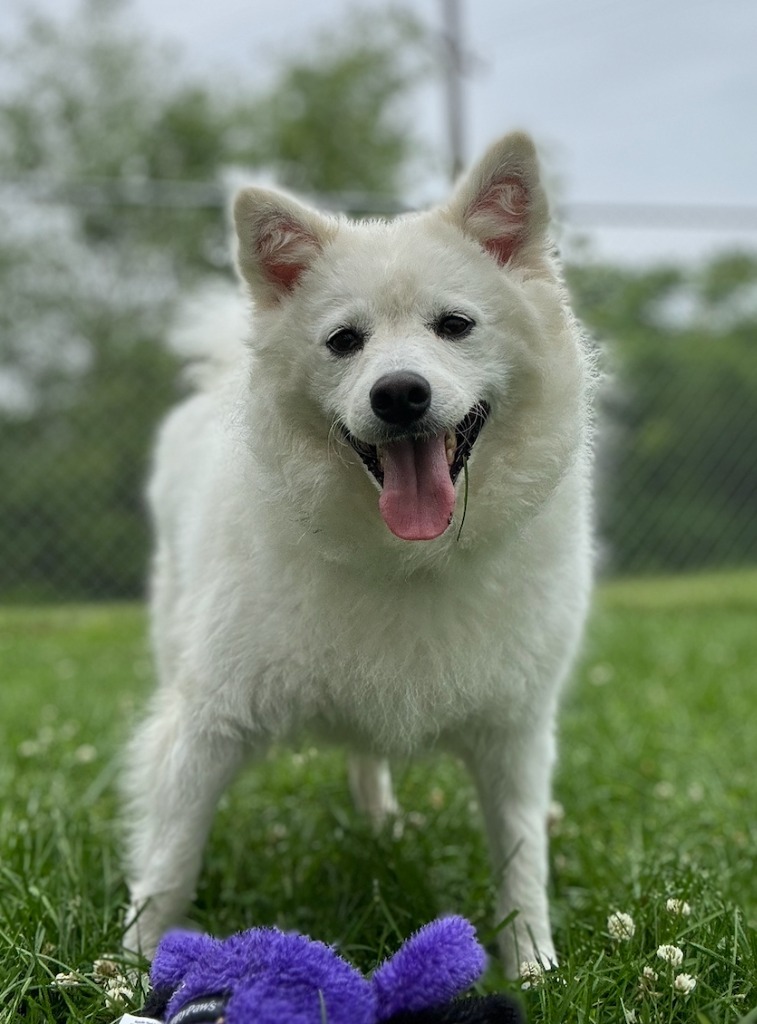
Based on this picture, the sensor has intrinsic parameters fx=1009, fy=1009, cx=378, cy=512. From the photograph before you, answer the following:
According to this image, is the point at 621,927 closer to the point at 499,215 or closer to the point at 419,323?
the point at 419,323

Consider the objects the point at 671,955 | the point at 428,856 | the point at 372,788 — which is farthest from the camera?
the point at 372,788

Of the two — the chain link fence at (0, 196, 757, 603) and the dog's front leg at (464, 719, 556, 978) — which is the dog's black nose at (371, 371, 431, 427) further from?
the chain link fence at (0, 196, 757, 603)

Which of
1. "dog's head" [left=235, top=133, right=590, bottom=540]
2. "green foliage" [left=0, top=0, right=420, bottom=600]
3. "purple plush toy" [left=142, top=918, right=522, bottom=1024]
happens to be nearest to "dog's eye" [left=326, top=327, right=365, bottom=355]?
"dog's head" [left=235, top=133, right=590, bottom=540]

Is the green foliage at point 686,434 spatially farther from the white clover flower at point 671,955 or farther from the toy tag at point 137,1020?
the toy tag at point 137,1020

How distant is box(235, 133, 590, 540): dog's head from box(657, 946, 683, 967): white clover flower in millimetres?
911

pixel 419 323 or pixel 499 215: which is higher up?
pixel 499 215

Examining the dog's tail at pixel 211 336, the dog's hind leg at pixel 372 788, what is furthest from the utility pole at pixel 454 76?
the dog's hind leg at pixel 372 788

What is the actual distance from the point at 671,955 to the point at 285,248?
5.52 feet

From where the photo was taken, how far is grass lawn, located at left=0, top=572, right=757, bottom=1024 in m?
1.97

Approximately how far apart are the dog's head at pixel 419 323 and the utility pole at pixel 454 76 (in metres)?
7.65

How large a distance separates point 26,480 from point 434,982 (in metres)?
7.28

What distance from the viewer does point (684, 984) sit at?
1.84 meters

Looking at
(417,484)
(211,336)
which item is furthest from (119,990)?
(211,336)

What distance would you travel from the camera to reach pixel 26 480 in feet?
26.8
